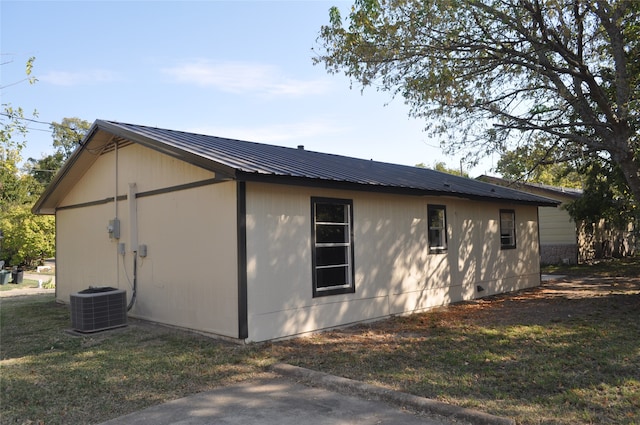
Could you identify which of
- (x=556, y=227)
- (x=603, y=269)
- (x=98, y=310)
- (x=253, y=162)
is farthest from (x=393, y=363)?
(x=556, y=227)

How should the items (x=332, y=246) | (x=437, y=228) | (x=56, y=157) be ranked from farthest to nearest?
(x=56, y=157)
(x=437, y=228)
(x=332, y=246)

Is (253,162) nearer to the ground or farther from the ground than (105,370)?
farther from the ground

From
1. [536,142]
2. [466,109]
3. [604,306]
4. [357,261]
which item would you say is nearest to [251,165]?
[357,261]

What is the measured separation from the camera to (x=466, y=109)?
976cm

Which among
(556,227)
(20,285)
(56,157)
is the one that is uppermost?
(56,157)

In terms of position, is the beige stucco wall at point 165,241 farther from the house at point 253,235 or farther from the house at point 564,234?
the house at point 564,234

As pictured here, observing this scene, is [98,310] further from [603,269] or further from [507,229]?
[603,269]

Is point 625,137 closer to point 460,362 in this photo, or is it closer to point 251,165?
point 460,362

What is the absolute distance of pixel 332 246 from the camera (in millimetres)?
8578

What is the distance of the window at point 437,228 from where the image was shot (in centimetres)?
1083

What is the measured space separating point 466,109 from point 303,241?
172 inches

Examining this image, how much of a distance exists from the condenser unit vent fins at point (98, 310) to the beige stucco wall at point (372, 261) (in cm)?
285

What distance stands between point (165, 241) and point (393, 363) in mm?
4808

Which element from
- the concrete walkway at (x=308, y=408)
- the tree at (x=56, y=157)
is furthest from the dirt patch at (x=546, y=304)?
the tree at (x=56, y=157)
